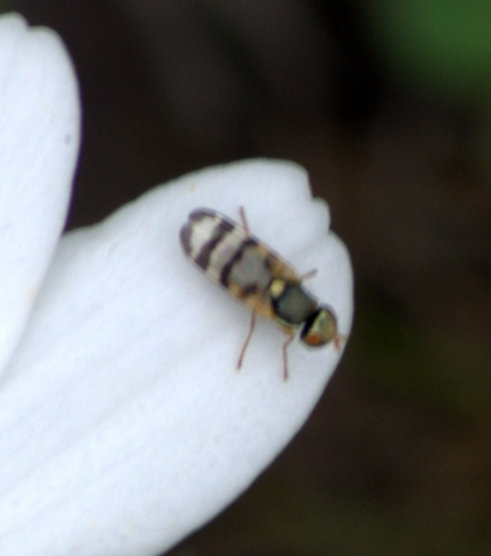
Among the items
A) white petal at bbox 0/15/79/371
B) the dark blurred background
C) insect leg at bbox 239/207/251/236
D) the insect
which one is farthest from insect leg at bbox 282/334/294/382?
the dark blurred background

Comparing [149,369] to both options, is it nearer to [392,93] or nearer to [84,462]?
[84,462]

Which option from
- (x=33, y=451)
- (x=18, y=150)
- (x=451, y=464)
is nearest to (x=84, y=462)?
(x=33, y=451)

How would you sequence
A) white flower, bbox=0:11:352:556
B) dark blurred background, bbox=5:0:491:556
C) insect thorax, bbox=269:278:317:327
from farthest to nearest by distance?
dark blurred background, bbox=5:0:491:556 → insect thorax, bbox=269:278:317:327 → white flower, bbox=0:11:352:556

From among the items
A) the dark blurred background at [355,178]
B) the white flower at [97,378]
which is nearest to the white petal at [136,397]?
the white flower at [97,378]

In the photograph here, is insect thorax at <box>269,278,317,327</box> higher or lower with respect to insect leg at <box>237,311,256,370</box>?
higher

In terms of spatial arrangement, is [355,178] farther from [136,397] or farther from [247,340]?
[136,397]

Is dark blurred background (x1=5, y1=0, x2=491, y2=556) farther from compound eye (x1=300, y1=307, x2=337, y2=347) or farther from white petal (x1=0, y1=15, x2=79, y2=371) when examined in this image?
white petal (x1=0, y1=15, x2=79, y2=371)
